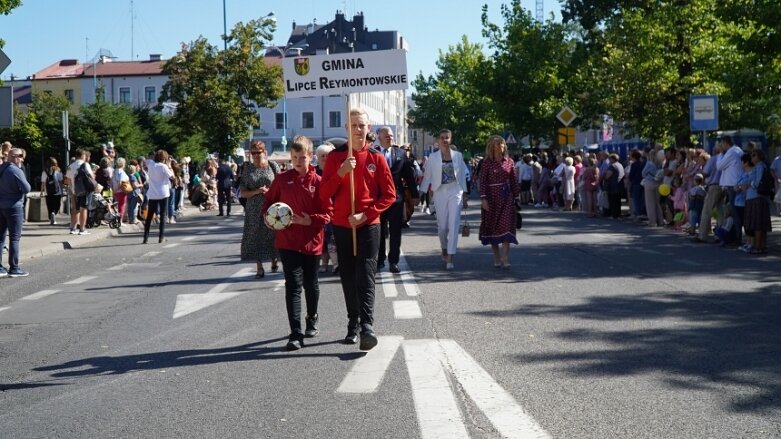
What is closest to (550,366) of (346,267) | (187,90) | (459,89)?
(346,267)

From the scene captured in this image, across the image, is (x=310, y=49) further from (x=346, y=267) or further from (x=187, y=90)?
(x=346, y=267)

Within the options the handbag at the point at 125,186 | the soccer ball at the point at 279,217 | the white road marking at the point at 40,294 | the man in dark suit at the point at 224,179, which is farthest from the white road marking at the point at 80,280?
the man in dark suit at the point at 224,179

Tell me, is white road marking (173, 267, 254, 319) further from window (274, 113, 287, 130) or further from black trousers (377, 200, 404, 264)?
window (274, 113, 287, 130)

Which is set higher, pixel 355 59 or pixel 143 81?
pixel 143 81

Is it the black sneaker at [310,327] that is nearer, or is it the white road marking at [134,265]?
the black sneaker at [310,327]

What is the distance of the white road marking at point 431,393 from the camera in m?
5.72

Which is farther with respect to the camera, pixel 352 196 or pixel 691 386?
pixel 352 196

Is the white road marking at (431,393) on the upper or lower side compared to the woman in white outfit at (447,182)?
lower

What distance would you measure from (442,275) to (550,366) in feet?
21.2

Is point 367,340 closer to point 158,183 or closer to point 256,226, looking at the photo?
point 256,226

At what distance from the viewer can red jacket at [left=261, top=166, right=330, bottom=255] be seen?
8680mm

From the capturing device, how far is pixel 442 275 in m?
13.9

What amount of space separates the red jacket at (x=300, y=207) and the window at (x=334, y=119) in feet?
347

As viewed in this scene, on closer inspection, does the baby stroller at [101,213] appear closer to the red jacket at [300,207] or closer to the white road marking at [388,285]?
the white road marking at [388,285]
